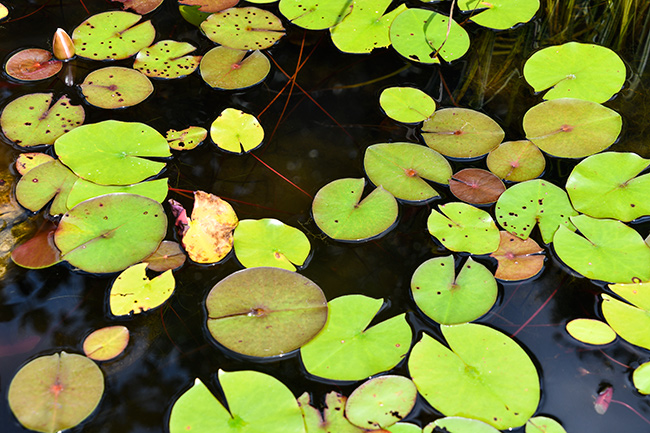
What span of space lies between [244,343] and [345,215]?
0.65 metres

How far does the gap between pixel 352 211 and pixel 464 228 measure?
46cm

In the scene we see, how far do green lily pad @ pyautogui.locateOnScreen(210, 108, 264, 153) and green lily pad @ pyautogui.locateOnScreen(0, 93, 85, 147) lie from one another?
2.08 feet

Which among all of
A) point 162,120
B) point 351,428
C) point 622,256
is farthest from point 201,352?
point 622,256

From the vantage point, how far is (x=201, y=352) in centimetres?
168

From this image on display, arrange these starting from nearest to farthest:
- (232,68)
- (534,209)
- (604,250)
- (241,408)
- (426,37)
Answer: (241,408) < (604,250) < (534,209) < (232,68) < (426,37)

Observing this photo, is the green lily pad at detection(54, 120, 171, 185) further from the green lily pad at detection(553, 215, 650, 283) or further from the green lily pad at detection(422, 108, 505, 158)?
the green lily pad at detection(553, 215, 650, 283)

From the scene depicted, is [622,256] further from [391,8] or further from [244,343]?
[391,8]

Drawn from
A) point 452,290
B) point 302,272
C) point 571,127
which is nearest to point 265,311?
point 302,272

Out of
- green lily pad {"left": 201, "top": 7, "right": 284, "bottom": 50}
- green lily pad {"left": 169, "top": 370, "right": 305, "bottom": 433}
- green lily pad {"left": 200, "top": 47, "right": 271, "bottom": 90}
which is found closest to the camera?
green lily pad {"left": 169, "top": 370, "right": 305, "bottom": 433}

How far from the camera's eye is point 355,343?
5.41 feet

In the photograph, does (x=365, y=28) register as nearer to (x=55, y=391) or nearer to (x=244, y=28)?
(x=244, y=28)

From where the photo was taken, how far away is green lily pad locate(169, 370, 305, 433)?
1.46 meters

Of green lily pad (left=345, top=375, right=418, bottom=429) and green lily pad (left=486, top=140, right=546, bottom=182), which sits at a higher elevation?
green lily pad (left=486, top=140, right=546, bottom=182)

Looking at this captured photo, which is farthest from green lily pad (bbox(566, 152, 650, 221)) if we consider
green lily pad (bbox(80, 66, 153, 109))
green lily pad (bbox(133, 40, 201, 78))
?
green lily pad (bbox(80, 66, 153, 109))
